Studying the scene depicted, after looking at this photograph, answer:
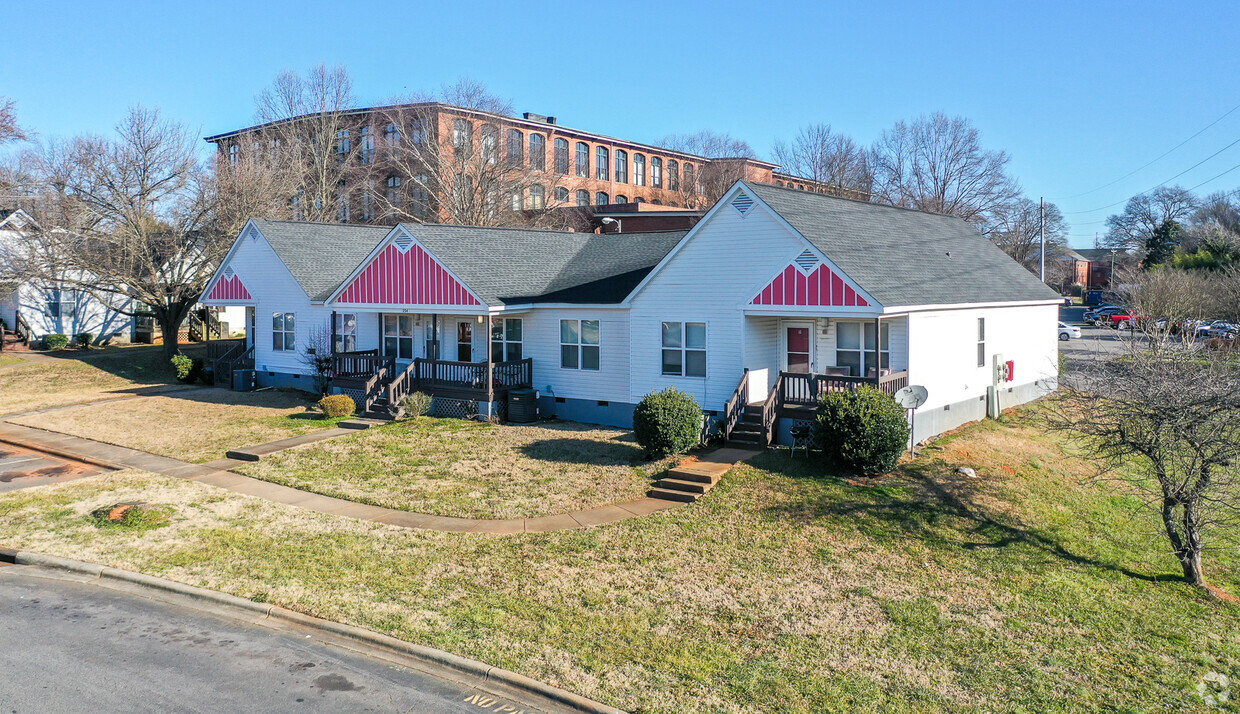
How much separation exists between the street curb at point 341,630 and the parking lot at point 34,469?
210 inches

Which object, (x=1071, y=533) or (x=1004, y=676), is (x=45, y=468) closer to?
(x=1004, y=676)

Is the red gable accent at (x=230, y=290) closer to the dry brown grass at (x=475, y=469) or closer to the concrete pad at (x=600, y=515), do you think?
the dry brown grass at (x=475, y=469)

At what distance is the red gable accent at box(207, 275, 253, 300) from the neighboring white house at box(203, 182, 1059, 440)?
72 cm

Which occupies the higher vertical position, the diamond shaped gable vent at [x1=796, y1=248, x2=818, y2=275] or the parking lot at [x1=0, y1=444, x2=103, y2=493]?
the diamond shaped gable vent at [x1=796, y1=248, x2=818, y2=275]

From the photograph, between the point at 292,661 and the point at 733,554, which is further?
the point at 733,554

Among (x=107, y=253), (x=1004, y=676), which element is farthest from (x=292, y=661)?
(x=107, y=253)

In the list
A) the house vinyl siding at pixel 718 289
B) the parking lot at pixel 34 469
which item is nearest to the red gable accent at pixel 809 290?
the house vinyl siding at pixel 718 289

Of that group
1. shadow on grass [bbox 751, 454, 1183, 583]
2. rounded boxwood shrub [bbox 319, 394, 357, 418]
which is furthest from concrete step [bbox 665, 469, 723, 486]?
rounded boxwood shrub [bbox 319, 394, 357, 418]

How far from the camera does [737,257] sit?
20.9 meters

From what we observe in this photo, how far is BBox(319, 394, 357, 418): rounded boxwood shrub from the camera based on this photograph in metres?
25.5

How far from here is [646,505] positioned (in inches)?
618

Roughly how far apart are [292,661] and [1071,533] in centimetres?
1296

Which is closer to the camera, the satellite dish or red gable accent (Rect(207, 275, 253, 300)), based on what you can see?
the satellite dish

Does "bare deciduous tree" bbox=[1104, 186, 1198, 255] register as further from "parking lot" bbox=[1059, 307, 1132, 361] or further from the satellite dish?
the satellite dish
